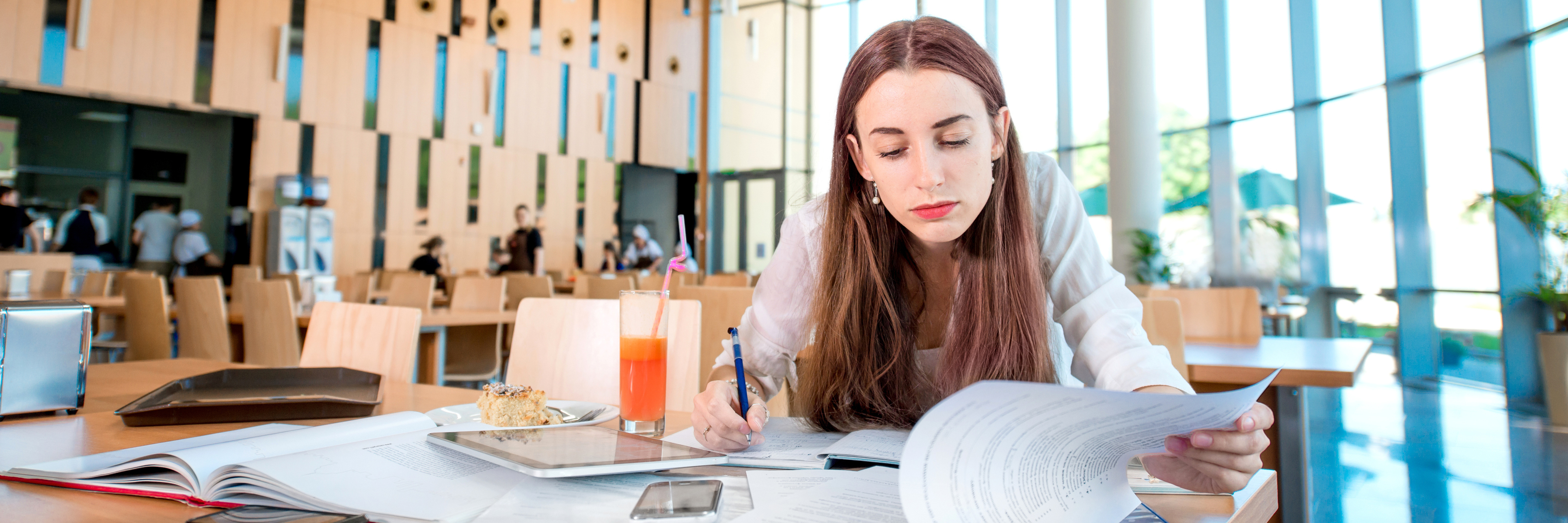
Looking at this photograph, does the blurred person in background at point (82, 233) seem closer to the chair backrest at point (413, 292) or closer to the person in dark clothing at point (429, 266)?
the person in dark clothing at point (429, 266)

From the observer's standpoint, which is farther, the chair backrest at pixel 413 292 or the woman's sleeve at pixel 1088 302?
the chair backrest at pixel 413 292

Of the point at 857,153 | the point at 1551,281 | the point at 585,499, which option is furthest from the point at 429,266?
the point at 1551,281

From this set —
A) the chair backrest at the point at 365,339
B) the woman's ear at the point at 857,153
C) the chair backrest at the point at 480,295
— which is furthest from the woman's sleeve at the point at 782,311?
the chair backrest at the point at 480,295

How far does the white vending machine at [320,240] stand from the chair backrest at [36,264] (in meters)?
2.06

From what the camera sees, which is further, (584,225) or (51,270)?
(584,225)

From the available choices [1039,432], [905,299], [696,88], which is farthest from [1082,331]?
[696,88]

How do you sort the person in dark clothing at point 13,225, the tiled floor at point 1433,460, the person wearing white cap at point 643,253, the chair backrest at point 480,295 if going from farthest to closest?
1. the person wearing white cap at point 643,253
2. the person in dark clothing at point 13,225
3. the chair backrest at point 480,295
4. the tiled floor at point 1433,460

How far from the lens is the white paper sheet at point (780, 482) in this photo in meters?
0.62

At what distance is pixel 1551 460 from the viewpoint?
3.26 meters

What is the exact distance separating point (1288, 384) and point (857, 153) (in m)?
1.34

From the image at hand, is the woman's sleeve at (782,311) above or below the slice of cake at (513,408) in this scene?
above

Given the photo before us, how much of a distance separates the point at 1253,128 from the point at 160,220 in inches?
405

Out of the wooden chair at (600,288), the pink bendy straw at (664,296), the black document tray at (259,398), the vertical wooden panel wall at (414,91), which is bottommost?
the black document tray at (259,398)

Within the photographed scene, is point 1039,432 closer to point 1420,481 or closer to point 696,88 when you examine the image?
point 1420,481
